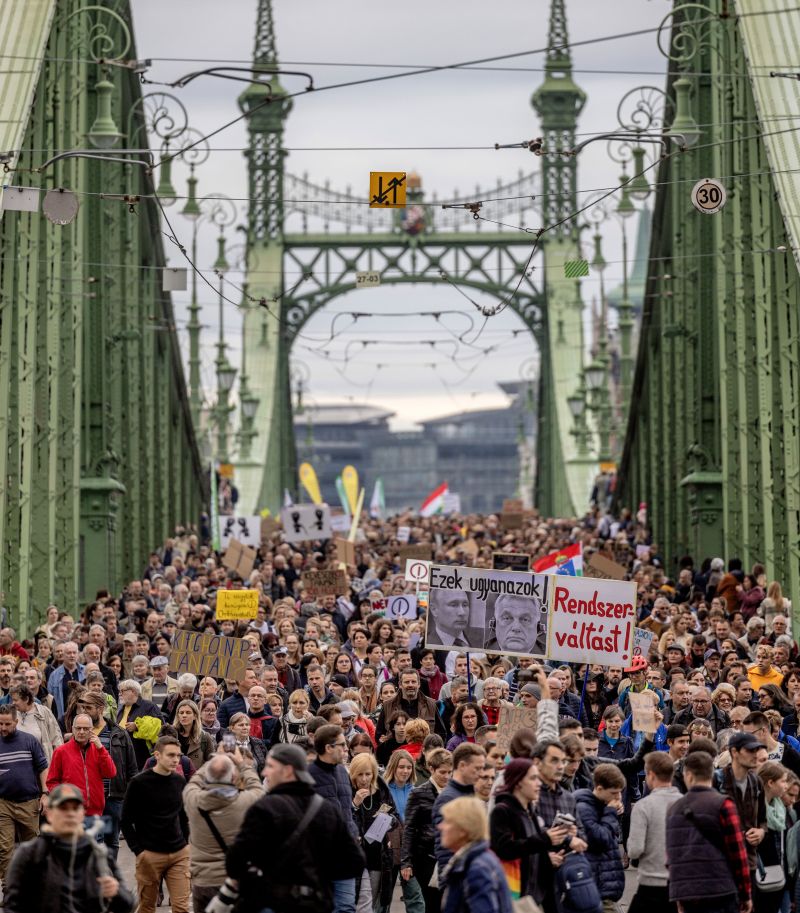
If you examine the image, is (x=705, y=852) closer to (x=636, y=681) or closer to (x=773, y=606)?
(x=636, y=681)

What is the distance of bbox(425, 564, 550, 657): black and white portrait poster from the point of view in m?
18.8

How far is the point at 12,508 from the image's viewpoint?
2806 centimetres

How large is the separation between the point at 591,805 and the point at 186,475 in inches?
1532

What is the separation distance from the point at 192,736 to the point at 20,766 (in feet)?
3.81

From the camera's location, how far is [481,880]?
1048 centimetres

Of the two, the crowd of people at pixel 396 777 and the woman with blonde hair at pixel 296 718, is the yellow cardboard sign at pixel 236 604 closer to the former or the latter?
the crowd of people at pixel 396 777

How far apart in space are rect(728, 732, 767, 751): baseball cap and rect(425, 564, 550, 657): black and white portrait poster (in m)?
5.16

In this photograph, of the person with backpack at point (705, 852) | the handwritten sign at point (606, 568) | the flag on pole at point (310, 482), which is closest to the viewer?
the person with backpack at point (705, 852)

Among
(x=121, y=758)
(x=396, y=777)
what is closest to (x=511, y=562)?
(x=121, y=758)

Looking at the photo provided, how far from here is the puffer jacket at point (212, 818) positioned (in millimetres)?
12727

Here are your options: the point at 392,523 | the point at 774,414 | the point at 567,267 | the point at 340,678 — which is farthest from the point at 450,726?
the point at 392,523

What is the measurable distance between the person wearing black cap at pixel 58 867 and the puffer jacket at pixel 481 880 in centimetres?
159

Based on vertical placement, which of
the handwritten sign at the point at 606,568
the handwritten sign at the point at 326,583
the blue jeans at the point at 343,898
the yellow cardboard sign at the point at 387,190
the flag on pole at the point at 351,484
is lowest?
the blue jeans at the point at 343,898

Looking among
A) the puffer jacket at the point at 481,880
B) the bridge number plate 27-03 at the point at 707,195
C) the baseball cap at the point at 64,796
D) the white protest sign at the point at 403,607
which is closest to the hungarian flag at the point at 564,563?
the white protest sign at the point at 403,607
